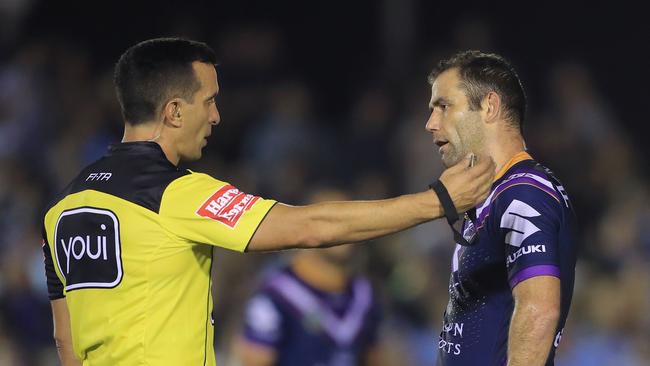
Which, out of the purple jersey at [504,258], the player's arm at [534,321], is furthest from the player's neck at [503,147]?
the player's arm at [534,321]

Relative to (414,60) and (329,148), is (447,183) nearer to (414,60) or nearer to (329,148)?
(329,148)

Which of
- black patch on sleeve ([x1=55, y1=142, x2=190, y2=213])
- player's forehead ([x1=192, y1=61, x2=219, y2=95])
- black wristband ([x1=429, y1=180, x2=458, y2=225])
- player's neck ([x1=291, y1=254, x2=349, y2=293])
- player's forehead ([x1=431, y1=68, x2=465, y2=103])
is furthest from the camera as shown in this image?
player's neck ([x1=291, y1=254, x2=349, y2=293])

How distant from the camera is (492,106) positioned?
4.62 meters

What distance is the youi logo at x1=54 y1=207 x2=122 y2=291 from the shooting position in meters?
4.21

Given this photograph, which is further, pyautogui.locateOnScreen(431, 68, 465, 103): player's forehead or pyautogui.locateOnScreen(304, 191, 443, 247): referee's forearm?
pyautogui.locateOnScreen(431, 68, 465, 103): player's forehead

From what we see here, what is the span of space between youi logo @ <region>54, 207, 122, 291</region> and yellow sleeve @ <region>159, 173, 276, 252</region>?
8.8 inches

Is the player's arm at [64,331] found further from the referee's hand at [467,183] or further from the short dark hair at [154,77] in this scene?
the referee's hand at [467,183]

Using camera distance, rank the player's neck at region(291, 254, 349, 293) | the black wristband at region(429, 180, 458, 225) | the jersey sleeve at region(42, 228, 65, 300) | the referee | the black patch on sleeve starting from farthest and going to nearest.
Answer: the player's neck at region(291, 254, 349, 293), the jersey sleeve at region(42, 228, 65, 300), the black patch on sleeve, the referee, the black wristband at region(429, 180, 458, 225)

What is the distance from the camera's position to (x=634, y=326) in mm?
8758

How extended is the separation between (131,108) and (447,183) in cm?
124

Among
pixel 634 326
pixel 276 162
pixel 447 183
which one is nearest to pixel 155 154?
pixel 447 183

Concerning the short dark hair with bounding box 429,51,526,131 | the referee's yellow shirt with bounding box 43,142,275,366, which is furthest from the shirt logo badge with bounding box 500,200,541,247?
the referee's yellow shirt with bounding box 43,142,275,366

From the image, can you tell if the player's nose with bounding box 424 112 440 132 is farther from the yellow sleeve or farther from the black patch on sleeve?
the black patch on sleeve

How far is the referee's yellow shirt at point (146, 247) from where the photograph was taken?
4129mm
